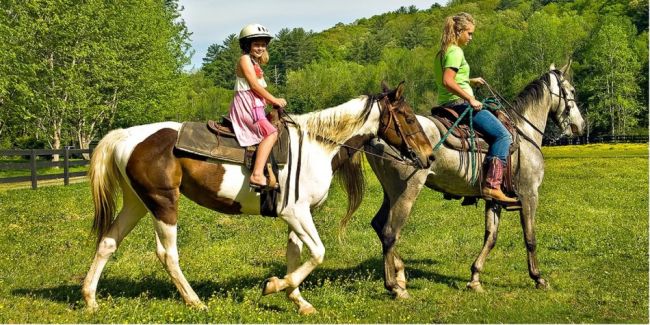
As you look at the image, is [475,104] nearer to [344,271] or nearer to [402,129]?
[402,129]

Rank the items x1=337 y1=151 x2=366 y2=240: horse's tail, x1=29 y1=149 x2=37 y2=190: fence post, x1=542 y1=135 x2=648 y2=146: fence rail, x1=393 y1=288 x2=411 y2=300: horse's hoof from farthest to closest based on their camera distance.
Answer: x1=542 y1=135 x2=648 y2=146: fence rail < x1=29 y1=149 x2=37 y2=190: fence post < x1=337 y1=151 x2=366 y2=240: horse's tail < x1=393 y1=288 x2=411 y2=300: horse's hoof

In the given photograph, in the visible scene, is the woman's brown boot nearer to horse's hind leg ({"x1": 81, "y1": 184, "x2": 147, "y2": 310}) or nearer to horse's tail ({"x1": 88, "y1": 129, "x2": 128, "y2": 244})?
horse's hind leg ({"x1": 81, "y1": 184, "x2": 147, "y2": 310})

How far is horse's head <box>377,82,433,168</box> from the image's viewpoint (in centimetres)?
751

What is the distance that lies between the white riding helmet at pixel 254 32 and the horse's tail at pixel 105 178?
199 centimetres

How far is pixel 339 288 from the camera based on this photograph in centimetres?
822

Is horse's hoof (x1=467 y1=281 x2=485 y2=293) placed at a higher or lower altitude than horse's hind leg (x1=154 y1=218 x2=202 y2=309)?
lower

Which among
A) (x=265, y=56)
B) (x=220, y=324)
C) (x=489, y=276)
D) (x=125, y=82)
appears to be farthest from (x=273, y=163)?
(x=125, y=82)

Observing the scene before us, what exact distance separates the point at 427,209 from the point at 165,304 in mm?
11838

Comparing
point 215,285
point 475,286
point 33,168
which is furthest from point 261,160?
point 33,168

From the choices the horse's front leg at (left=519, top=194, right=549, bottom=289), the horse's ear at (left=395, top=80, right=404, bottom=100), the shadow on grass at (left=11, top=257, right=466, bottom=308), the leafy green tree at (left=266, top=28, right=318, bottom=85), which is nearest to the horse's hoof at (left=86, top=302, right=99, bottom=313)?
the shadow on grass at (left=11, top=257, right=466, bottom=308)

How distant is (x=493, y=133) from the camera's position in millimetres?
8688

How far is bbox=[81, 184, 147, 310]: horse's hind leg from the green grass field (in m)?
0.28

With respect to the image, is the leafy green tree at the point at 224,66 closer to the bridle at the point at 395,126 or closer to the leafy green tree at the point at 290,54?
the leafy green tree at the point at 290,54

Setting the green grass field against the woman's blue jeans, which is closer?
the green grass field
